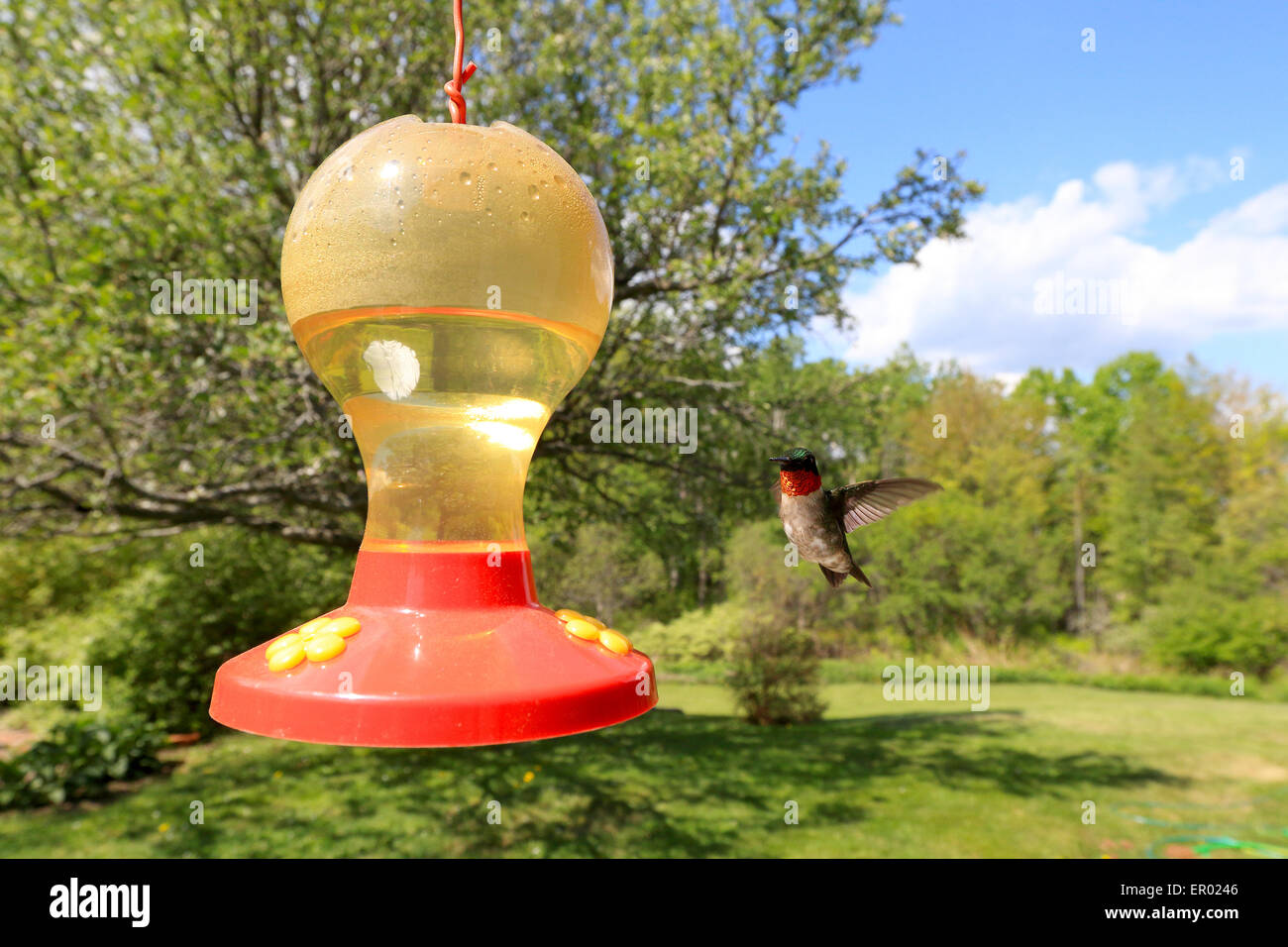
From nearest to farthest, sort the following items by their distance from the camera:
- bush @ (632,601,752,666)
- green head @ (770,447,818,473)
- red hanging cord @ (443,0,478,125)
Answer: red hanging cord @ (443,0,478,125), green head @ (770,447,818,473), bush @ (632,601,752,666)

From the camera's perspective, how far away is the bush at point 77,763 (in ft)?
27.1

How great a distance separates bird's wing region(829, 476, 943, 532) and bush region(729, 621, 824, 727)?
1107 centimetres

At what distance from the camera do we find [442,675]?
1.53 metres

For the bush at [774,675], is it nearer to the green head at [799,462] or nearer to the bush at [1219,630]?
the green head at [799,462]

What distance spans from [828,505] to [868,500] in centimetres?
16

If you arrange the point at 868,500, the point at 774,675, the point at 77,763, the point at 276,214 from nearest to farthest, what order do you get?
the point at 868,500 < the point at 276,214 < the point at 77,763 < the point at 774,675

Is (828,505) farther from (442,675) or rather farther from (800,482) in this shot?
(442,675)

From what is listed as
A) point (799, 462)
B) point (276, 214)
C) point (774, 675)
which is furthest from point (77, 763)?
point (799, 462)

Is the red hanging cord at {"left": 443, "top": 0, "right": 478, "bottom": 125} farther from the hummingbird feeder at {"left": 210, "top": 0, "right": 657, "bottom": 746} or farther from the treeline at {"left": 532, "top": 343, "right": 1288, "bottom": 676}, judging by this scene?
the treeline at {"left": 532, "top": 343, "right": 1288, "bottom": 676}

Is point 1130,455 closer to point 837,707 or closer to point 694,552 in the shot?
point 837,707

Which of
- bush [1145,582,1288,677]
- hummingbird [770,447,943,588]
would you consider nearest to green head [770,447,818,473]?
hummingbird [770,447,943,588]

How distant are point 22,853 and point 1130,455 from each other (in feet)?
92.7

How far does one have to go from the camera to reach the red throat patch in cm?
202

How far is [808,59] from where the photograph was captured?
6.75 metres
